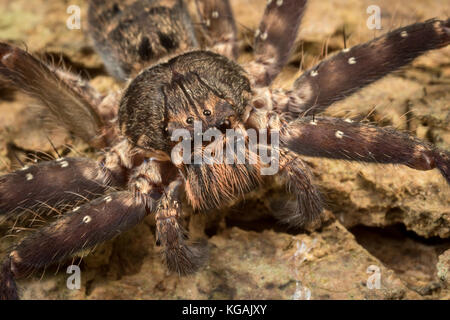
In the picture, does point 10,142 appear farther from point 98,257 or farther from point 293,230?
point 293,230

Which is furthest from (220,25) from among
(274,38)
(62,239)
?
(62,239)

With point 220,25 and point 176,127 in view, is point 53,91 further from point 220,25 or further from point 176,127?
point 220,25

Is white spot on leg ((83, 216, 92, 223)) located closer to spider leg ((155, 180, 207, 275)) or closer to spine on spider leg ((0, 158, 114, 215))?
spine on spider leg ((0, 158, 114, 215))

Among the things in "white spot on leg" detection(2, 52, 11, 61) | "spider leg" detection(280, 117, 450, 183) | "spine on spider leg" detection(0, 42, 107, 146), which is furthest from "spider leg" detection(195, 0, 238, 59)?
"white spot on leg" detection(2, 52, 11, 61)

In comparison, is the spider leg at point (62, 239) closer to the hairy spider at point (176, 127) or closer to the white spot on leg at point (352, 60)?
the hairy spider at point (176, 127)

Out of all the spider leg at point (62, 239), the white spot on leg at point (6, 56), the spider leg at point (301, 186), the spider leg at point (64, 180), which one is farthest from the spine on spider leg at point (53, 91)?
the spider leg at point (301, 186)

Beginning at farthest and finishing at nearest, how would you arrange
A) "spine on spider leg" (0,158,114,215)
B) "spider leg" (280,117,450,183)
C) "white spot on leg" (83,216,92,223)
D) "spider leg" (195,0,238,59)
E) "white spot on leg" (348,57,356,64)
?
"spider leg" (195,0,238,59) < "white spot on leg" (348,57,356,64) < "spine on spider leg" (0,158,114,215) < "white spot on leg" (83,216,92,223) < "spider leg" (280,117,450,183)

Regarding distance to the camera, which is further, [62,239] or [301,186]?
[301,186]
